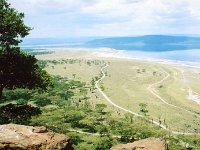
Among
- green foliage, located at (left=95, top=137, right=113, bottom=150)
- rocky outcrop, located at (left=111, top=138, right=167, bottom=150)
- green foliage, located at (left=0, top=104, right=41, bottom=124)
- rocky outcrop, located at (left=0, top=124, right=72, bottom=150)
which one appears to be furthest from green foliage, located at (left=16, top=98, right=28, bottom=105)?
rocky outcrop, located at (left=111, top=138, right=167, bottom=150)

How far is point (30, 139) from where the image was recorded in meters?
23.6

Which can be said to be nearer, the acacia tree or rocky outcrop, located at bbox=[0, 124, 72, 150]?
rocky outcrop, located at bbox=[0, 124, 72, 150]

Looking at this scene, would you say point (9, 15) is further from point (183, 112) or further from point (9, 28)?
point (183, 112)

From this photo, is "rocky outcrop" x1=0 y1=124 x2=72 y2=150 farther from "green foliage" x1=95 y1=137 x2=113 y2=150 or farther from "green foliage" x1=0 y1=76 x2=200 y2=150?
"green foliage" x1=95 y1=137 x2=113 y2=150

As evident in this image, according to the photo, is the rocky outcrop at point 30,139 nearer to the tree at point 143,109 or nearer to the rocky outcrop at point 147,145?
the rocky outcrop at point 147,145

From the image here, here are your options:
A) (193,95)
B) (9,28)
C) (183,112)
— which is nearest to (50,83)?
(9,28)

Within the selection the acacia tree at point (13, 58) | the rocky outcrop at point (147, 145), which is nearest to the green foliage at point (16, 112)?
the acacia tree at point (13, 58)

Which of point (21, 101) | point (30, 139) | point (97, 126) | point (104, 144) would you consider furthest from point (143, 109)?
point (30, 139)

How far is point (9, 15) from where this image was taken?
Result: 125 ft

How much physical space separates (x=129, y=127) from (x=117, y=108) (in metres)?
50.0

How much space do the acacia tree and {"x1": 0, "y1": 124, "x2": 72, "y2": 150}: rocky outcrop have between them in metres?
14.9

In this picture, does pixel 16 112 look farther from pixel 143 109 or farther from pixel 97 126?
pixel 143 109

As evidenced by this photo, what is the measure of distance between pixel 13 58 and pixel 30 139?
17803 mm

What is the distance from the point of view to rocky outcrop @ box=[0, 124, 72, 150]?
917 inches
